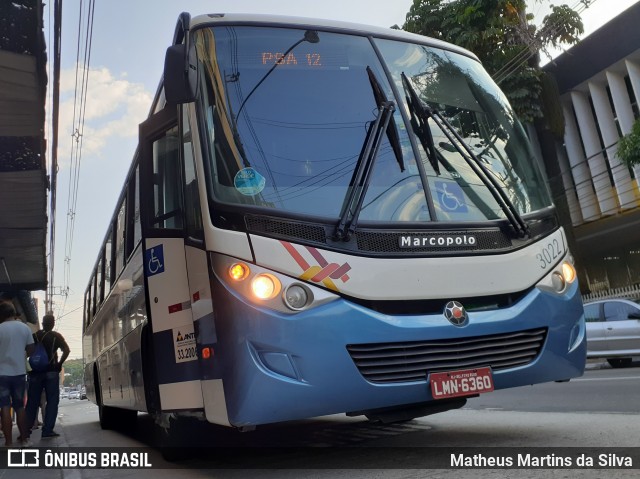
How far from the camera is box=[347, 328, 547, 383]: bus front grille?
4574 millimetres

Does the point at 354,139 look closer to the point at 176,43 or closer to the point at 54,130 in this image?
the point at 176,43

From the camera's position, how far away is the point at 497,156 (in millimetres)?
5625

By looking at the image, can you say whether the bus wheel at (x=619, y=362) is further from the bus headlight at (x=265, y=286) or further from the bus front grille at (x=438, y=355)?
the bus headlight at (x=265, y=286)

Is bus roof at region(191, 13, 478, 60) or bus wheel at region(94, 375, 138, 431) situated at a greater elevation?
bus roof at region(191, 13, 478, 60)

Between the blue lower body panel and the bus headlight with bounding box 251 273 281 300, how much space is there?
4.0 inches

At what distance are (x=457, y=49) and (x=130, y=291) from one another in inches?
154

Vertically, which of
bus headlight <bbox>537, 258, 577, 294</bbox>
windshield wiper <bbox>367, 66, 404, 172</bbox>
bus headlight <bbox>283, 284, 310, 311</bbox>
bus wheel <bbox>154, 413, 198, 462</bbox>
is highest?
windshield wiper <bbox>367, 66, 404, 172</bbox>

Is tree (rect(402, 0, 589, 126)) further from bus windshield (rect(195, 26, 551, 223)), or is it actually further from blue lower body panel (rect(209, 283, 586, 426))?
blue lower body panel (rect(209, 283, 586, 426))

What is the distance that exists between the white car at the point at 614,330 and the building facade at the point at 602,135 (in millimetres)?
8278

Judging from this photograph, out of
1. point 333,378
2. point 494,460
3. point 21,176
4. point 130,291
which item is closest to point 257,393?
point 333,378

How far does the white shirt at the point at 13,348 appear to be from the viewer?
326 inches

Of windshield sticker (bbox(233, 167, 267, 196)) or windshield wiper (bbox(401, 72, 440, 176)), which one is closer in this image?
windshield sticker (bbox(233, 167, 267, 196))

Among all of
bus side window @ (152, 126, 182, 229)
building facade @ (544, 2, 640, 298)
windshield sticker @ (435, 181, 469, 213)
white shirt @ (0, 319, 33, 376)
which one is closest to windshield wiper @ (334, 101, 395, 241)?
windshield sticker @ (435, 181, 469, 213)

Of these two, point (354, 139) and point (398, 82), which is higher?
point (398, 82)
